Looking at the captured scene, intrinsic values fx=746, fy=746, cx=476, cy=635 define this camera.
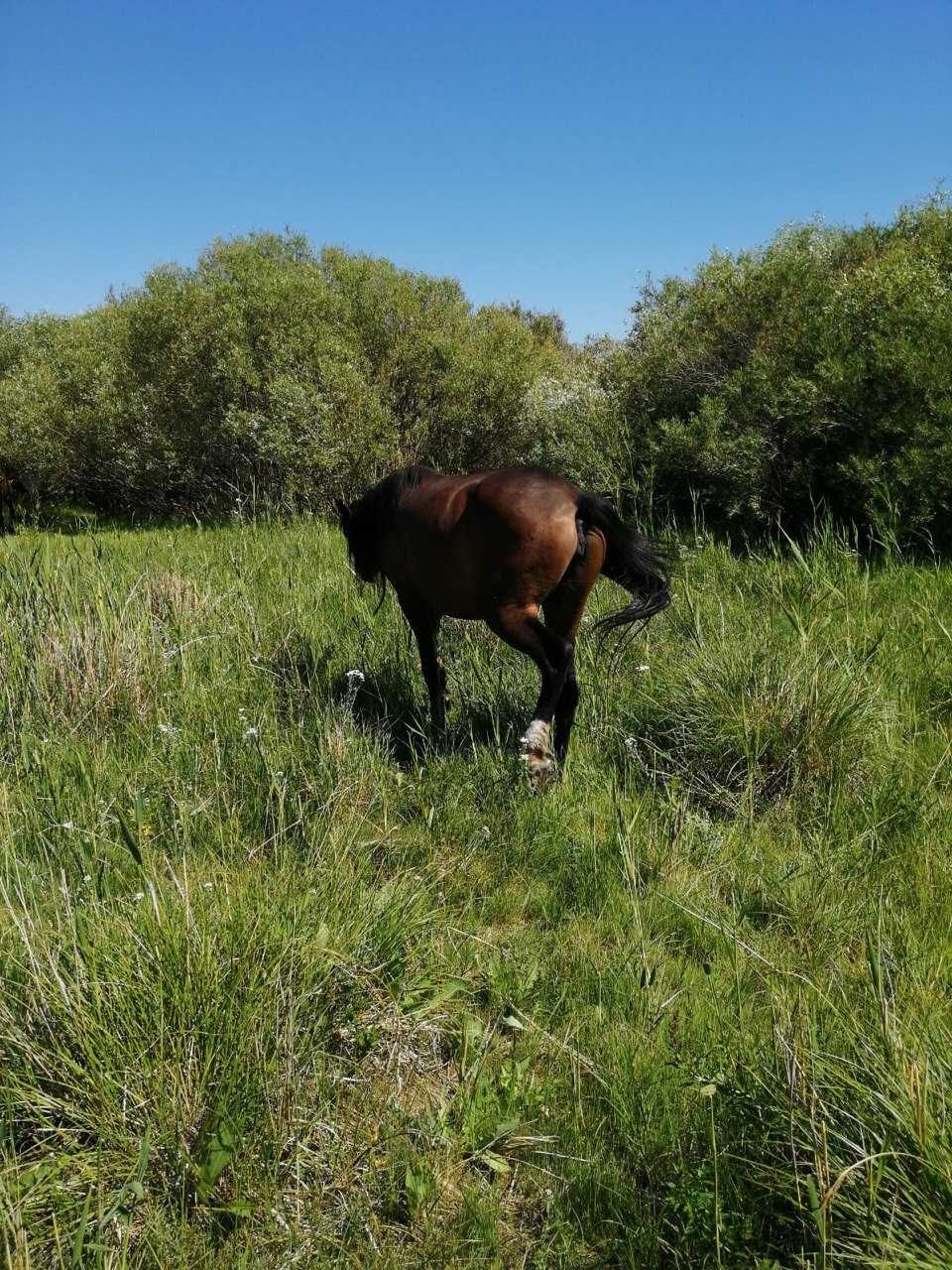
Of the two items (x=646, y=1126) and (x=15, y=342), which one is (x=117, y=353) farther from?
(x=646, y=1126)

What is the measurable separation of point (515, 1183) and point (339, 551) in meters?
6.30

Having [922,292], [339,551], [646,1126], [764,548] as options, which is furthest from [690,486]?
[646,1126]

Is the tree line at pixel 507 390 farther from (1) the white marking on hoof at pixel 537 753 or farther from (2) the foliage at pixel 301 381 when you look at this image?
(1) the white marking on hoof at pixel 537 753

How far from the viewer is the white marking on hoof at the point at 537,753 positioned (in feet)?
11.3

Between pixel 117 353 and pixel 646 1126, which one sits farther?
pixel 117 353

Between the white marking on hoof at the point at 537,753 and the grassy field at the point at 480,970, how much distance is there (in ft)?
0.35

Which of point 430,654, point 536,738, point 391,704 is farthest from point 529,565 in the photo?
point 391,704

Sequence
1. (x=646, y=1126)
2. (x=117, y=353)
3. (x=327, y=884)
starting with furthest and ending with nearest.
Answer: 1. (x=117, y=353)
2. (x=327, y=884)
3. (x=646, y=1126)

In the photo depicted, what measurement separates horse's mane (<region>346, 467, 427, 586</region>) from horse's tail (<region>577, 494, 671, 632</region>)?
1208 mm

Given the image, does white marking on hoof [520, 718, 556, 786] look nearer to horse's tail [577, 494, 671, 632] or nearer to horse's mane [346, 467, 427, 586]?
horse's tail [577, 494, 671, 632]

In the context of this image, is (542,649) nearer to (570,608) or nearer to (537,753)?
(570,608)

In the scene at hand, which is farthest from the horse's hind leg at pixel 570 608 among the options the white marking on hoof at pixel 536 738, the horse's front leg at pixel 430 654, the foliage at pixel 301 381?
the foliage at pixel 301 381

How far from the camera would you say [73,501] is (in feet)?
54.1

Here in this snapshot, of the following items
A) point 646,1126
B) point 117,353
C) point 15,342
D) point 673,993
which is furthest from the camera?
point 15,342
